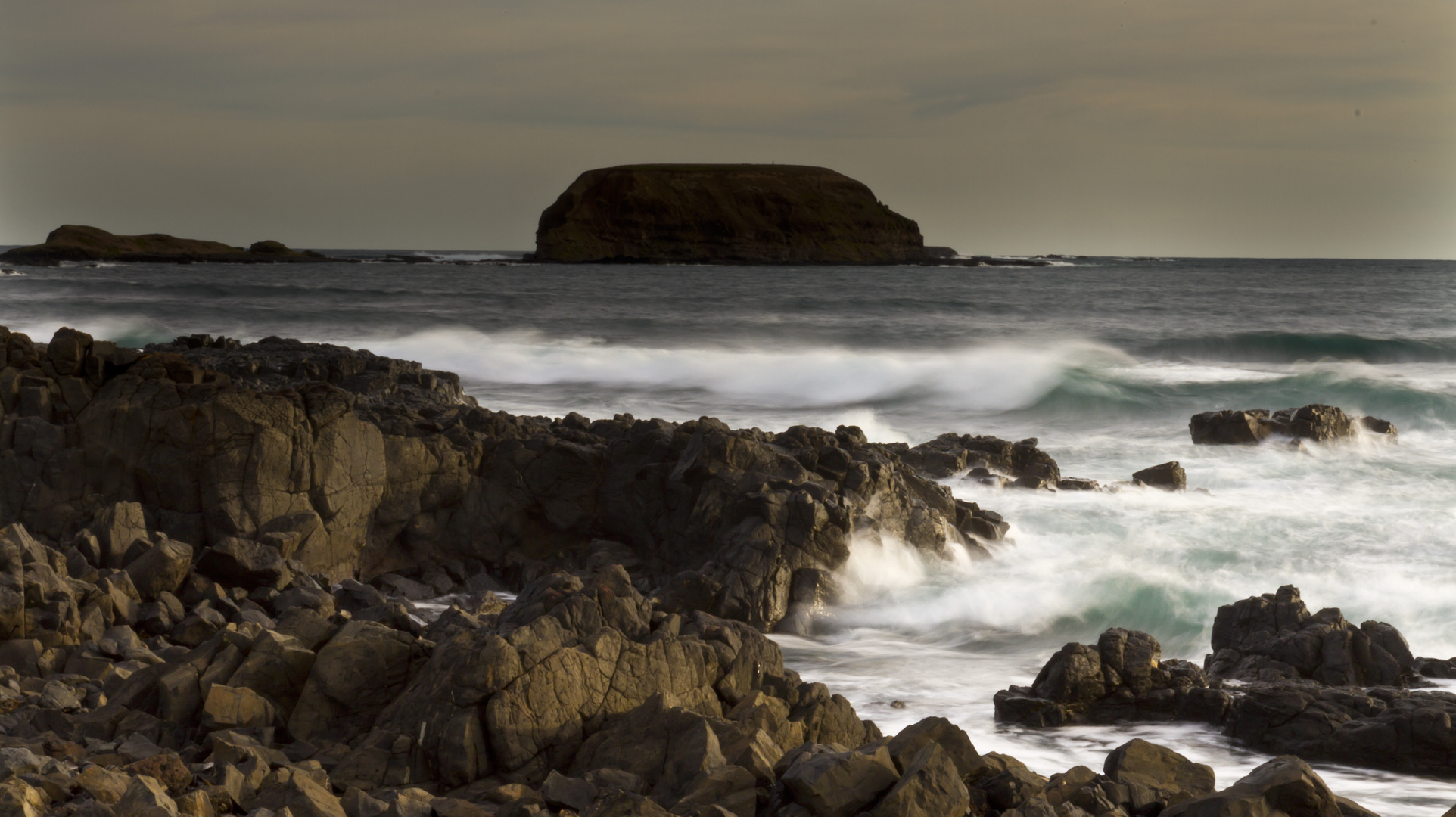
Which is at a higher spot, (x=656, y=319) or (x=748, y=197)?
(x=748, y=197)

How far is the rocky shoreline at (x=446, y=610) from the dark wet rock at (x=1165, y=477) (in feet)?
3.81

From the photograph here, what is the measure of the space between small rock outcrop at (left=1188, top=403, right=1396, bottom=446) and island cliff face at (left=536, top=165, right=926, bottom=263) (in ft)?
335

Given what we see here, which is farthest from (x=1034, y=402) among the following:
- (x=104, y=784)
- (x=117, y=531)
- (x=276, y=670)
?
(x=104, y=784)

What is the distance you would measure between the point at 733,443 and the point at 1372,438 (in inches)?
462

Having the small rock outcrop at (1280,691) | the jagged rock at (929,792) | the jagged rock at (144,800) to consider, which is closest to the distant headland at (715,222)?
the small rock outcrop at (1280,691)

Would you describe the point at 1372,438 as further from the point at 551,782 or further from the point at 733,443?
the point at 551,782

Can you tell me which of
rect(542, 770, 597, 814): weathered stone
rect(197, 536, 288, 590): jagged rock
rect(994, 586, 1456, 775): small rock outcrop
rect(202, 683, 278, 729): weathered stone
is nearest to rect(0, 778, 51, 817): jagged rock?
rect(202, 683, 278, 729): weathered stone

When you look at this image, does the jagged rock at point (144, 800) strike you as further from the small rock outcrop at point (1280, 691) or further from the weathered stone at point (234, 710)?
the small rock outcrop at point (1280, 691)

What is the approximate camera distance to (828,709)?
21.6 feet

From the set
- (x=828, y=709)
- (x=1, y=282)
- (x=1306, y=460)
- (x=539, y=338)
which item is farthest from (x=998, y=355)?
(x=1, y=282)

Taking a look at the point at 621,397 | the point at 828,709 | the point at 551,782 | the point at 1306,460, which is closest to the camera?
the point at 551,782

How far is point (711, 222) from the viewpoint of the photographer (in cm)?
12450

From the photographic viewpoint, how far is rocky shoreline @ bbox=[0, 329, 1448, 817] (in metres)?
5.38

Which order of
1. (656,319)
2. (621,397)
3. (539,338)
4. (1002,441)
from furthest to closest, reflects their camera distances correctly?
(656,319) < (539,338) < (621,397) < (1002,441)
